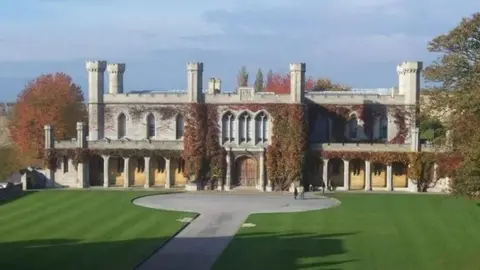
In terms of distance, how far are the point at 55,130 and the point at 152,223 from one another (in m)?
33.7

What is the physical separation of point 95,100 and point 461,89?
39854mm

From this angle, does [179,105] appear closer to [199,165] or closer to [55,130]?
[199,165]

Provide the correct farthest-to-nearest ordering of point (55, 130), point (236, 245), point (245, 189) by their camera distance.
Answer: point (55, 130), point (245, 189), point (236, 245)

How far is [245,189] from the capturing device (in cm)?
6375

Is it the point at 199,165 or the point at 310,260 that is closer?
the point at 310,260

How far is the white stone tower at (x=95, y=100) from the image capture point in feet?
221

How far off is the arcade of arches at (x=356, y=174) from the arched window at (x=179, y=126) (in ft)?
36.8

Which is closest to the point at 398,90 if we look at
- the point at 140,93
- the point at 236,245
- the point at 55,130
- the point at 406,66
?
the point at 406,66

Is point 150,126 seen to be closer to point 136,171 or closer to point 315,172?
point 136,171

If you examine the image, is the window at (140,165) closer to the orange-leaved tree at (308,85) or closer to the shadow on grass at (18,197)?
the shadow on grass at (18,197)

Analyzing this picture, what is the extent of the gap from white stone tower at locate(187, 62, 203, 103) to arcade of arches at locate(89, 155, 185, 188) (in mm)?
5270

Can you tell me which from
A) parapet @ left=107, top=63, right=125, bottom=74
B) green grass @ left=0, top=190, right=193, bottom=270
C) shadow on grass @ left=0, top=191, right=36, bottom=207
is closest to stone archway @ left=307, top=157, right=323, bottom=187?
green grass @ left=0, top=190, right=193, bottom=270

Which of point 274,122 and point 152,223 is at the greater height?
point 274,122

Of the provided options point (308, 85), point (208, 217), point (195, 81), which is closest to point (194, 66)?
point (195, 81)
